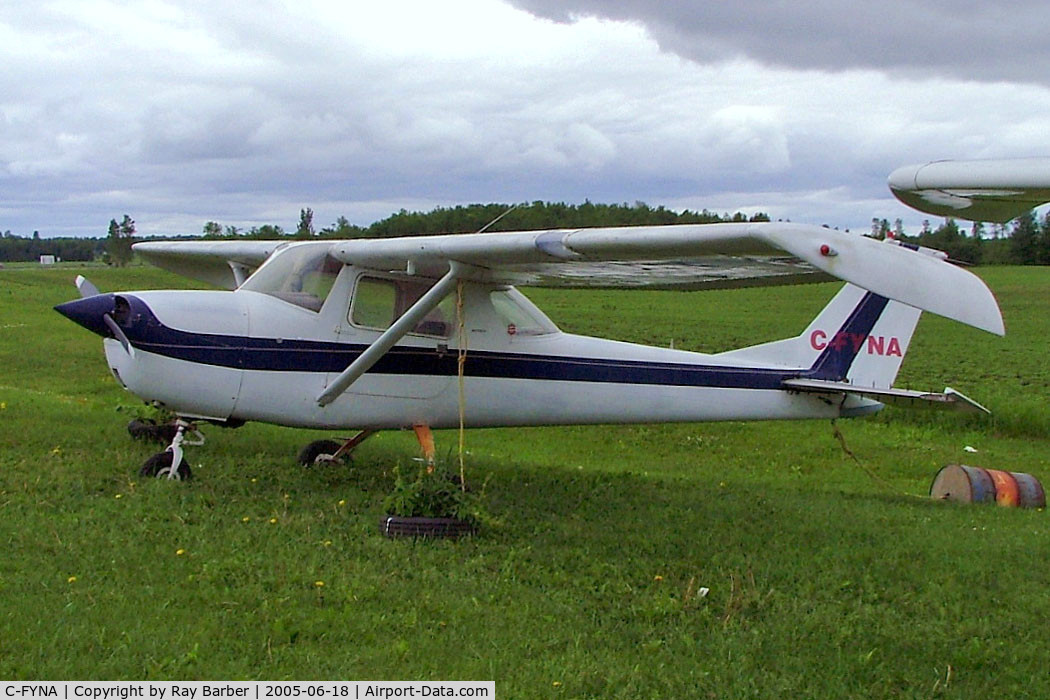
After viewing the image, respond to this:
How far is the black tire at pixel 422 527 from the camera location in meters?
6.81

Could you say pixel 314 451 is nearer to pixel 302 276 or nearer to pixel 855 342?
pixel 302 276

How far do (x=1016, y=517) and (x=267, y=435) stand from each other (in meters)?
8.06

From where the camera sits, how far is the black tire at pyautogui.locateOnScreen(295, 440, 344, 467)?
9.30 metres

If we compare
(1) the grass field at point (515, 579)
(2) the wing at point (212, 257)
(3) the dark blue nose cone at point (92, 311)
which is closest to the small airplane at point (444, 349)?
(3) the dark blue nose cone at point (92, 311)

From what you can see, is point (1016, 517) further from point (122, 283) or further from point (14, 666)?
point (122, 283)

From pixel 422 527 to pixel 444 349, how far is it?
2.36m

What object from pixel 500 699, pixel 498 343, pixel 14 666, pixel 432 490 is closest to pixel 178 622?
pixel 14 666

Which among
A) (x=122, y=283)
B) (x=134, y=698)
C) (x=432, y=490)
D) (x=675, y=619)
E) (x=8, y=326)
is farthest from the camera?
(x=122, y=283)

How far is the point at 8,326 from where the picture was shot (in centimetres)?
2609

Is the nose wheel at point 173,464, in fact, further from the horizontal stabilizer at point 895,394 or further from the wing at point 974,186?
the wing at point 974,186

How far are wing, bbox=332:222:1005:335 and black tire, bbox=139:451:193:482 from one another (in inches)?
86.6

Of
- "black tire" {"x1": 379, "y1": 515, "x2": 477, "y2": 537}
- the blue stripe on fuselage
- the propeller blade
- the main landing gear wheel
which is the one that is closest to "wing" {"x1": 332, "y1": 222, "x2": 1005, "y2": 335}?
the blue stripe on fuselage

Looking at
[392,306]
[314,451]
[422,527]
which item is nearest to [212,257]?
[314,451]

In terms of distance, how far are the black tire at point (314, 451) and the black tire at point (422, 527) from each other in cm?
256
